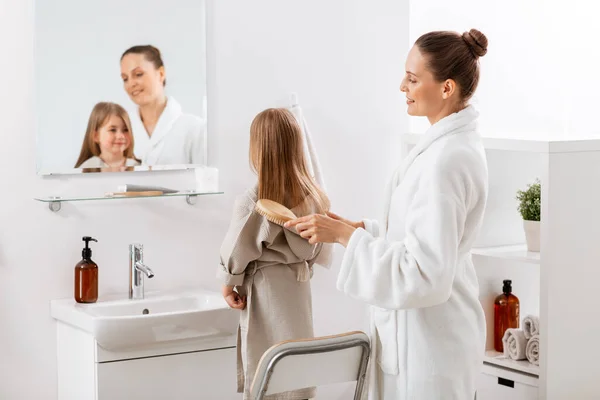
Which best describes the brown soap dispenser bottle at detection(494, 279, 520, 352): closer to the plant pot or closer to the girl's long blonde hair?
the plant pot

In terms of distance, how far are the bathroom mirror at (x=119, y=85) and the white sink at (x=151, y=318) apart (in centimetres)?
44

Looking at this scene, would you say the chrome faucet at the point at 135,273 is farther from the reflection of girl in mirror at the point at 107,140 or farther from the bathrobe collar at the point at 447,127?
the bathrobe collar at the point at 447,127

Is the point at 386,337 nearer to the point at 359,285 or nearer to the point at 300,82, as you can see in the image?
the point at 359,285

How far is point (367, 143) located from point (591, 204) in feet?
2.95

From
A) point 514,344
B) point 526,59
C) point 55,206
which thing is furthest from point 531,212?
point 55,206

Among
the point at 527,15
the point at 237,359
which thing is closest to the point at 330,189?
the point at 237,359

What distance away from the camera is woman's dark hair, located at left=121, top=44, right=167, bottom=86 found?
2803mm

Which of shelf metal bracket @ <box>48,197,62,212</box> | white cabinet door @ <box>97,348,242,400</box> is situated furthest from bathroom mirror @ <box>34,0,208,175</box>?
white cabinet door @ <box>97,348,242,400</box>

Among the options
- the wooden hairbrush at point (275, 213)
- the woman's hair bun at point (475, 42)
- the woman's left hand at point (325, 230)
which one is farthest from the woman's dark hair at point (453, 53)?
the wooden hairbrush at point (275, 213)

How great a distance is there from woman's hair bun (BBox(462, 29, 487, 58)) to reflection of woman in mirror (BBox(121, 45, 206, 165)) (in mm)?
1260

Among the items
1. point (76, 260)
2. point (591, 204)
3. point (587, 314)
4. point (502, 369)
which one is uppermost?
Answer: point (591, 204)

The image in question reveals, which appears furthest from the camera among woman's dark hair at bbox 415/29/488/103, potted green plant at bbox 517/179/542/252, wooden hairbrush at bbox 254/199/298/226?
potted green plant at bbox 517/179/542/252

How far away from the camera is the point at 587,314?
9.51 feet

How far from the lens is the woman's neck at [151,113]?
2826 mm
